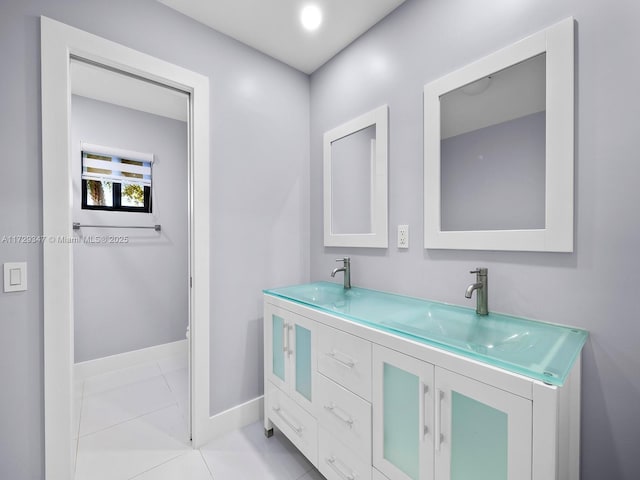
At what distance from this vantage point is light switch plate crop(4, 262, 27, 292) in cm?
122

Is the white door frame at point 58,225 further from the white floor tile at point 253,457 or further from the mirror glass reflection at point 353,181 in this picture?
the mirror glass reflection at point 353,181

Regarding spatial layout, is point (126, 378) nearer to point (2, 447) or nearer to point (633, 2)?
point (2, 447)

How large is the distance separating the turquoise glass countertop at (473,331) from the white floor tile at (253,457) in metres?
0.91

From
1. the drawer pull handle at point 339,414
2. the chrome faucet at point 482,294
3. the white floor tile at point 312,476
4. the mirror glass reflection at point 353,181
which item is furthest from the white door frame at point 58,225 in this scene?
the chrome faucet at point 482,294

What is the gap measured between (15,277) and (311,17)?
1994mm

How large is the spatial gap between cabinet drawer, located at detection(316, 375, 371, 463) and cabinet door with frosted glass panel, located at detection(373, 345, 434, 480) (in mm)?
47

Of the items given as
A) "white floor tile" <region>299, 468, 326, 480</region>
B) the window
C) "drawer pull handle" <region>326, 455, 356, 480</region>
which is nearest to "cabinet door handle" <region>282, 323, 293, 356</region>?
"drawer pull handle" <region>326, 455, 356, 480</region>

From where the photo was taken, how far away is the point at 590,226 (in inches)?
40.3

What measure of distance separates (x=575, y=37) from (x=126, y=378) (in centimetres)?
360

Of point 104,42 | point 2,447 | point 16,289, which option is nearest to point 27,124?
point 104,42

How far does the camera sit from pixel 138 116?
9.21 ft

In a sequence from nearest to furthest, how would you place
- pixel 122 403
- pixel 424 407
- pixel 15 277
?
pixel 424 407 → pixel 15 277 → pixel 122 403

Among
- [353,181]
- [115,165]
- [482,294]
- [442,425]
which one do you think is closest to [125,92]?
[115,165]

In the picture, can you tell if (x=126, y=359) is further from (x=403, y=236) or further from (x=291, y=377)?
(x=403, y=236)
